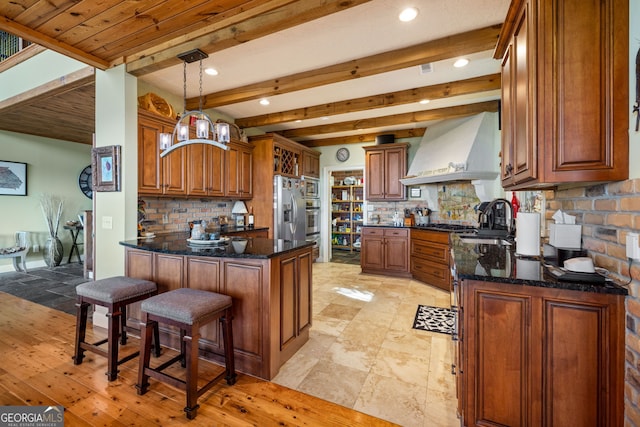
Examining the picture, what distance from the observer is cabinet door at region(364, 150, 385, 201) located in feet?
18.3

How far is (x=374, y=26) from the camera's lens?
242cm

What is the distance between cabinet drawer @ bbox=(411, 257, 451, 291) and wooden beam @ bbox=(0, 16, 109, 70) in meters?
4.73

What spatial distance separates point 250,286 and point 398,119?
3784mm

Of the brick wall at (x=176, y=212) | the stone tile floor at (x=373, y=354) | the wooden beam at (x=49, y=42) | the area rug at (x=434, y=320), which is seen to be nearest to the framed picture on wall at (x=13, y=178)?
the stone tile floor at (x=373, y=354)

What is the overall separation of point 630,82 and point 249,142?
4827 millimetres

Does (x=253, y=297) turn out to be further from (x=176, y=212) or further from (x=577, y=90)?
(x=176, y=212)

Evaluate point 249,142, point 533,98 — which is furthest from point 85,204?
point 533,98

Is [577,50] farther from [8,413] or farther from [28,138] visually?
[28,138]

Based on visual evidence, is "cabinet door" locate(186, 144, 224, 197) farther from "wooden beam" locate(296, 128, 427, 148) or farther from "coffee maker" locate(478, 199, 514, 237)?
"coffee maker" locate(478, 199, 514, 237)

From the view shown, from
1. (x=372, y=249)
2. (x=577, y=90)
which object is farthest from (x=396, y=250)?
(x=577, y=90)

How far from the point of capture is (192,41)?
2535 millimetres

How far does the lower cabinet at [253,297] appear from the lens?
82.5 inches

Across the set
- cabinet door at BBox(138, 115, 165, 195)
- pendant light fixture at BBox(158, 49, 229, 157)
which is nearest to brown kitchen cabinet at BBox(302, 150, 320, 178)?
cabinet door at BBox(138, 115, 165, 195)

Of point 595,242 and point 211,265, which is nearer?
point 595,242
